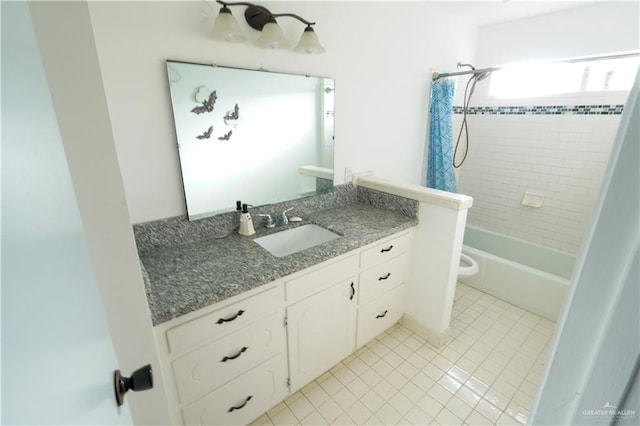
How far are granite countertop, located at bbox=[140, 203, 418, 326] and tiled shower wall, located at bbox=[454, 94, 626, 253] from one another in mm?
1716

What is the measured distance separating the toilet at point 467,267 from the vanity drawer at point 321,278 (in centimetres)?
117

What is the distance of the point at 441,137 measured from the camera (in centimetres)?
248

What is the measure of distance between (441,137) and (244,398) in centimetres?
245

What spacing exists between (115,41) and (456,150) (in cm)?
298

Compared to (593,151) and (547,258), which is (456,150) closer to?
(593,151)

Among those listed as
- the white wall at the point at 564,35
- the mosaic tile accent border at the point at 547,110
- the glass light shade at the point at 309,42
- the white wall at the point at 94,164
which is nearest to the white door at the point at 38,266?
the white wall at the point at 94,164

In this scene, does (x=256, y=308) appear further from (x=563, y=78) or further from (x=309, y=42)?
(x=563, y=78)

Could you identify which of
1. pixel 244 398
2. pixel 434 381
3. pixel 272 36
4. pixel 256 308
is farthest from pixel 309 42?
pixel 434 381

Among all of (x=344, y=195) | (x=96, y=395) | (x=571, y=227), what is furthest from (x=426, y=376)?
(x=571, y=227)

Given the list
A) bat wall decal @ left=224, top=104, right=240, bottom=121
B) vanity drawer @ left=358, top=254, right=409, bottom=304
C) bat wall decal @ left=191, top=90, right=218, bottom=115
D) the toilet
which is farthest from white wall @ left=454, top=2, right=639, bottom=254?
bat wall decal @ left=191, top=90, right=218, bottom=115

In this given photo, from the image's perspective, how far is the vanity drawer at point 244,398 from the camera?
1146 millimetres

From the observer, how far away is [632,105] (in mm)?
261

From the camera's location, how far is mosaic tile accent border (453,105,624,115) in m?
2.19

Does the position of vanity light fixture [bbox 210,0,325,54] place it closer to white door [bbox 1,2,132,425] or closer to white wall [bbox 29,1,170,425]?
white wall [bbox 29,1,170,425]
